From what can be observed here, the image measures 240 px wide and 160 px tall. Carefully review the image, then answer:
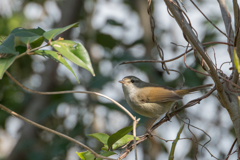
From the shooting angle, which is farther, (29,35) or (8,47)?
(29,35)

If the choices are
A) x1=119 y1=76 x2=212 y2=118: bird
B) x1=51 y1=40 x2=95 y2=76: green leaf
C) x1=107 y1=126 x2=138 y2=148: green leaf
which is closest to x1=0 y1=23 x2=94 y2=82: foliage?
x1=51 y1=40 x2=95 y2=76: green leaf

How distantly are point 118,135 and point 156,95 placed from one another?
162cm

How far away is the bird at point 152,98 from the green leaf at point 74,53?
65.8 inches

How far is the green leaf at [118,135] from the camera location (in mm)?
1494

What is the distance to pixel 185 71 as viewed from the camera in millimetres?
4266

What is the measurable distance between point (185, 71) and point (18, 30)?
10.8 ft

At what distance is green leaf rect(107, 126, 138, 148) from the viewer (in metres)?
1.49

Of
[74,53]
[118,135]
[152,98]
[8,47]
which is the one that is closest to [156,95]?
[152,98]

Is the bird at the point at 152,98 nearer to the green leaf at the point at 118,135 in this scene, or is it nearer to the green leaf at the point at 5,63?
the green leaf at the point at 118,135

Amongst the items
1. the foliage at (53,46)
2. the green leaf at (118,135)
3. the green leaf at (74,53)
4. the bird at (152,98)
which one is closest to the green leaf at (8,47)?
the foliage at (53,46)

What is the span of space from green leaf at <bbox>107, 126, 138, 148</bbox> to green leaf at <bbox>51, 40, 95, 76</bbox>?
0.47 metres

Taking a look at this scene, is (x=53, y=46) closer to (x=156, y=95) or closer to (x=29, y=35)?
(x=29, y=35)

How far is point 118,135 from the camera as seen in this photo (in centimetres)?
150

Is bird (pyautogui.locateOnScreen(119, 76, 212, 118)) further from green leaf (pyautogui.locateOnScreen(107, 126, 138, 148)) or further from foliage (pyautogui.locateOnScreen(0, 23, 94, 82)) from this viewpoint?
foliage (pyautogui.locateOnScreen(0, 23, 94, 82))
